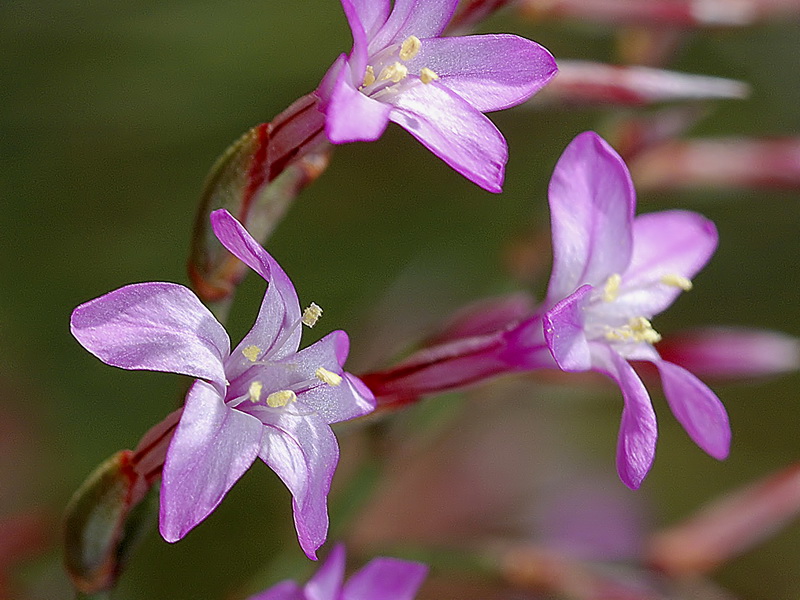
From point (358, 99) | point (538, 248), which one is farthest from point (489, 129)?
point (538, 248)

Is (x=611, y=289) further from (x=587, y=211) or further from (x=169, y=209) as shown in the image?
(x=169, y=209)

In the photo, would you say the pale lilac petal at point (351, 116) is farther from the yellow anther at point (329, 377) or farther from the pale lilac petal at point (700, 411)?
the pale lilac petal at point (700, 411)

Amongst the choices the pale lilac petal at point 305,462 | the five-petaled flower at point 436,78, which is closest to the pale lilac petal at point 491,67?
the five-petaled flower at point 436,78

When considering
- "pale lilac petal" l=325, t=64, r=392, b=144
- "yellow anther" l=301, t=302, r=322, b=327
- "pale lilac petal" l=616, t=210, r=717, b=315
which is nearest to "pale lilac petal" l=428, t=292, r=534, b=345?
"pale lilac petal" l=616, t=210, r=717, b=315

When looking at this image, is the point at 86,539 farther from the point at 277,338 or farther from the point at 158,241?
the point at 158,241

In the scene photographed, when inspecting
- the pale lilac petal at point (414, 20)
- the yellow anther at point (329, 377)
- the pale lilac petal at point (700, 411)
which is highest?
the pale lilac petal at point (414, 20)

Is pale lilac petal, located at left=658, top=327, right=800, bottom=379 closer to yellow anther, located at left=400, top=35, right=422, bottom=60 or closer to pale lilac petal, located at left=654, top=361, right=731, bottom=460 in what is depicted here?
pale lilac petal, located at left=654, top=361, right=731, bottom=460
